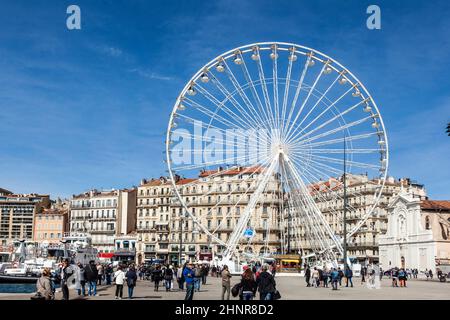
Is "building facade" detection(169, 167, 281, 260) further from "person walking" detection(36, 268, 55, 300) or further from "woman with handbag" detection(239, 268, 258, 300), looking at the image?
"person walking" detection(36, 268, 55, 300)

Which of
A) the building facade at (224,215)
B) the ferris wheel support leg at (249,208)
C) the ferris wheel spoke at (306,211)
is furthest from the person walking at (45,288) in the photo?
the building facade at (224,215)

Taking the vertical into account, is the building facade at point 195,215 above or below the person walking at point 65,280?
above

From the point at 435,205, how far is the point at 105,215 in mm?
65122

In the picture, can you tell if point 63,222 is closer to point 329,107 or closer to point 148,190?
point 148,190

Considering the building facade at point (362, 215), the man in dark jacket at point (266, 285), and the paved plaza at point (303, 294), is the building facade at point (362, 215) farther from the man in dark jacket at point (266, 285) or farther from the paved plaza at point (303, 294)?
the man in dark jacket at point (266, 285)

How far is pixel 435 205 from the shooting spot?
93000 millimetres

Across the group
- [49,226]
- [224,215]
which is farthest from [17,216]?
[224,215]

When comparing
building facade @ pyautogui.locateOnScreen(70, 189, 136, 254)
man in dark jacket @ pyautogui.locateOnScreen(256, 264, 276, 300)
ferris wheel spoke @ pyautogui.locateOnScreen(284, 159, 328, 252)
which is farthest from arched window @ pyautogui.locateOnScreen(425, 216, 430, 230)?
man in dark jacket @ pyautogui.locateOnScreen(256, 264, 276, 300)

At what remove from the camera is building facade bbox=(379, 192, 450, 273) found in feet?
277

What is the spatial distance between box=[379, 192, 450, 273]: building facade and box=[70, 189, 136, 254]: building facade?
5317 centimetres

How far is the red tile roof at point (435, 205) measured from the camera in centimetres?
9112

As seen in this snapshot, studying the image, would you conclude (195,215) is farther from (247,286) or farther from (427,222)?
(247,286)
